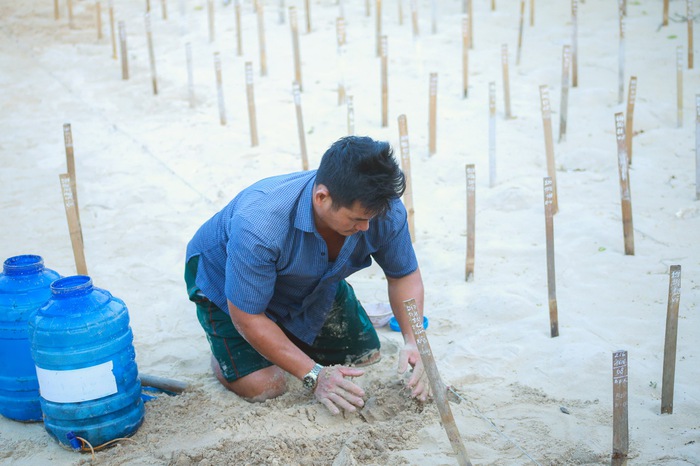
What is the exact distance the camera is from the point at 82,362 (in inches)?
97.8

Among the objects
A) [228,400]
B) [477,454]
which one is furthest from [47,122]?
[477,454]

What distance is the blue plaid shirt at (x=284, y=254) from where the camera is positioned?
251cm

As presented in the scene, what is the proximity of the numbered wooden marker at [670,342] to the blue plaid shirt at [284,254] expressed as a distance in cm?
97

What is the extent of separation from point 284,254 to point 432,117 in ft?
9.73

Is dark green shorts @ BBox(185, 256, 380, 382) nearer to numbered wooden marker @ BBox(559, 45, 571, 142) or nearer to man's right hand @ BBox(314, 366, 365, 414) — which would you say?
man's right hand @ BBox(314, 366, 365, 414)

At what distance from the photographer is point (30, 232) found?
4.62 metres

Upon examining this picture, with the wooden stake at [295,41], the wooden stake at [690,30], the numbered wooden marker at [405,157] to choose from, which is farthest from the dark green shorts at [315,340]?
the wooden stake at [690,30]

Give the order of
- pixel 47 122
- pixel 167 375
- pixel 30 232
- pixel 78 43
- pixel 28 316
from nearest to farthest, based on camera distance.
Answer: pixel 28 316
pixel 167 375
pixel 30 232
pixel 47 122
pixel 78 43

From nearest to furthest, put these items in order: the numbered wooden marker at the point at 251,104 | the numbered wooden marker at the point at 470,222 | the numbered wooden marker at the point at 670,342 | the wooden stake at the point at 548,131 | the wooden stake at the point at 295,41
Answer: the numbered wooden marker at the point at 670,342 < the numbered wooden marker at the point at 470,222 < the wooden stake at the point at 548,131 < the numbered wooden marker at the point at 251,104 < the wooden stake at the point at 295,41

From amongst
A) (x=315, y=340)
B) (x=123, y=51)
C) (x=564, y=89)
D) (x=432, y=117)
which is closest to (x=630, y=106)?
(x=564, y=89)

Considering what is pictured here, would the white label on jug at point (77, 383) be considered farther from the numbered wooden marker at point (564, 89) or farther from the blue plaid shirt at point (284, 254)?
the numbered wooden marker at point (564, 89)

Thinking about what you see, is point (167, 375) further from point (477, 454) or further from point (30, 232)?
point (30, 232)

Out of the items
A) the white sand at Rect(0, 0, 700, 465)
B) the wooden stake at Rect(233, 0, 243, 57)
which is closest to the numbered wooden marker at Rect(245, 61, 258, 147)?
the white sand at Rect(0, 0, 700, 465)

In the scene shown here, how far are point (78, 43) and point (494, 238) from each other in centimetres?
583
